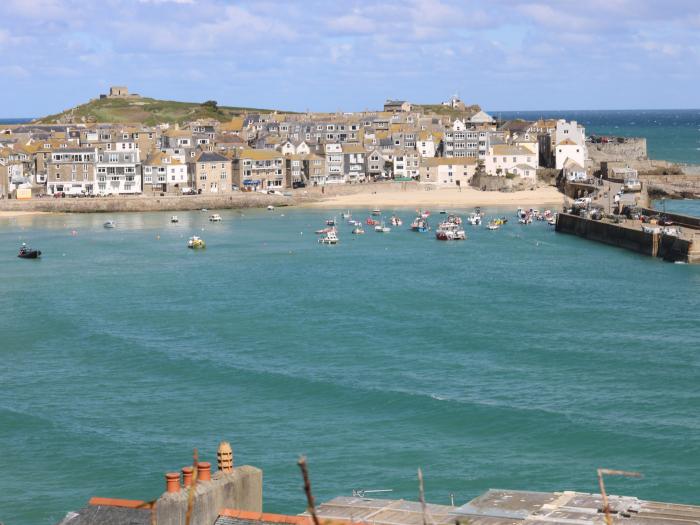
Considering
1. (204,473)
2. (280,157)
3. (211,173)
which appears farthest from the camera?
(280,157)

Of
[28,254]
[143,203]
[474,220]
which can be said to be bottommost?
[28,254]

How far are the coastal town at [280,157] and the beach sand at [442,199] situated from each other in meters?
2.59

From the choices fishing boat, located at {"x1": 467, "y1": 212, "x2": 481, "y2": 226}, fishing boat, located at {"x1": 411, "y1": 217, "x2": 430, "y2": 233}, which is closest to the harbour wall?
fishing boat, located at {"x1": 467, "y1": 212, "x2": 481, "y2": 226}

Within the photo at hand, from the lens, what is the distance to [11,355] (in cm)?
3950

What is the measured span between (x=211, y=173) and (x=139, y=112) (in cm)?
6401

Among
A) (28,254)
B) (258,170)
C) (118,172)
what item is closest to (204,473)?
(28,254)

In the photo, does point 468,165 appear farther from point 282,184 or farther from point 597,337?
point 597,337

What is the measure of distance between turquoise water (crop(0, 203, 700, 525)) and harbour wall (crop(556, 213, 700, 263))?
4.91 feet

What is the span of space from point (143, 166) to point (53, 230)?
74.5 feet

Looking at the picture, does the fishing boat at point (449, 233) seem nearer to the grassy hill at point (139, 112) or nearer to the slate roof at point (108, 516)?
the slate roof at point (108, 516)

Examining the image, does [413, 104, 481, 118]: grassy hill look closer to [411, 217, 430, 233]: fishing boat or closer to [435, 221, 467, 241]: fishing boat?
[411, 217, 430, 233]: fishing boat

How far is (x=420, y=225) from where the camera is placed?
3300 inches

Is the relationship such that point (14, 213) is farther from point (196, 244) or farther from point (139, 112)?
point (139, 112)

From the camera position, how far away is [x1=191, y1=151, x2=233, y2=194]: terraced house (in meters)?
108
